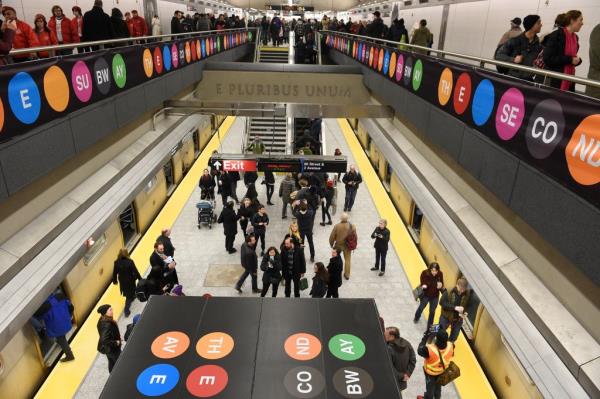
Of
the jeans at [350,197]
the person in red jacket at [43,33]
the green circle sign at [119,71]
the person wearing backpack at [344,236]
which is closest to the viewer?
the green circle sign at [119,71]

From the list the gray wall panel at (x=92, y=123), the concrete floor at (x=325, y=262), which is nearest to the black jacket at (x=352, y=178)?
the concrete floor at (x=325, y=262)

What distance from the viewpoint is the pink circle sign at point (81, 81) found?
5809mm

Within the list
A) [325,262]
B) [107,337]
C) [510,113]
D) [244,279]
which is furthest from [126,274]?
[510,113]

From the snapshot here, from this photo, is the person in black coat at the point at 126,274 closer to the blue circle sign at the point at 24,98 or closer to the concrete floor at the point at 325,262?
the concrete floor at the point at 325,262

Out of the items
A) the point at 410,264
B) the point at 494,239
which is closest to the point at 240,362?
the point at 494,239

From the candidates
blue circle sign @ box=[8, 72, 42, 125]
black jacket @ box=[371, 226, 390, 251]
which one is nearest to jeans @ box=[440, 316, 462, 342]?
black jacket @ box=[371, 226, 390, 251]

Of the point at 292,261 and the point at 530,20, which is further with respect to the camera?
the point at 292,261

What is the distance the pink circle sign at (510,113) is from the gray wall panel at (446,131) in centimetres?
109

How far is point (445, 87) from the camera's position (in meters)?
6.73

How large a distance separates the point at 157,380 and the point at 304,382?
1107 mm

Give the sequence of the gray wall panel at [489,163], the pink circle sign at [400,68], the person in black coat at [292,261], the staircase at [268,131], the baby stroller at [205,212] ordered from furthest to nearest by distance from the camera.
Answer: the staircase at [268,131], the baby stroller at [205,212], the pink circle sign at [400,68], the person in black coat at [292,261], the gray wall panel at [489,163]

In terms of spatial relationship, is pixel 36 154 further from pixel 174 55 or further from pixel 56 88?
pixel 174 55

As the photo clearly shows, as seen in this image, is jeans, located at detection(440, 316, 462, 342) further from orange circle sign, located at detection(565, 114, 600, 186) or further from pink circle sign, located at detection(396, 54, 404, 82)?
pink circle sign, located at detection(396, 54, 404, 82)

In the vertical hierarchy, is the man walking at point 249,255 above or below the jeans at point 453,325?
above
